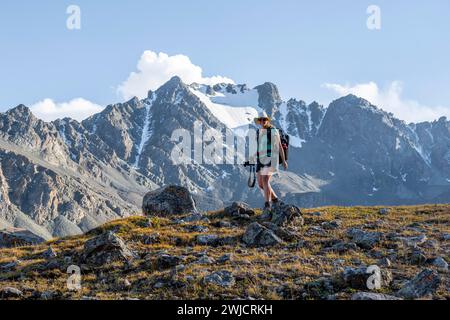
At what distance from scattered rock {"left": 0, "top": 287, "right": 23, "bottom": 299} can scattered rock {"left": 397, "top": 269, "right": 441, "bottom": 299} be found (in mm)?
9240

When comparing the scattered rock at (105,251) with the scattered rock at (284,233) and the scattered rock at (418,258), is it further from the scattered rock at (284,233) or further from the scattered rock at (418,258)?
the scattered rock at (418,258)

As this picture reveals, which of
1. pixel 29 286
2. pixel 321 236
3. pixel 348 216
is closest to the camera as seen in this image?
pixel 29 286

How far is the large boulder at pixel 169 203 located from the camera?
2753 centimetres

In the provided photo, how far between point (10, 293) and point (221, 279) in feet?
17.4

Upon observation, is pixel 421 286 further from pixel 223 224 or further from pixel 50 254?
pixel 50 254

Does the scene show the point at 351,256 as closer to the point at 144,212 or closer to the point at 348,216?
the point at 348,216

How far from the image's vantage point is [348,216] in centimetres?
2394

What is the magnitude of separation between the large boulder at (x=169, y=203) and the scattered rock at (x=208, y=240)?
9388 mm

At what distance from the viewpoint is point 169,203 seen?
91.1ft

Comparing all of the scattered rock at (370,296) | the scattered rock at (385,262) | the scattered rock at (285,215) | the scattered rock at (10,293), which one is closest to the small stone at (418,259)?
the scattered rock at (385,262)
